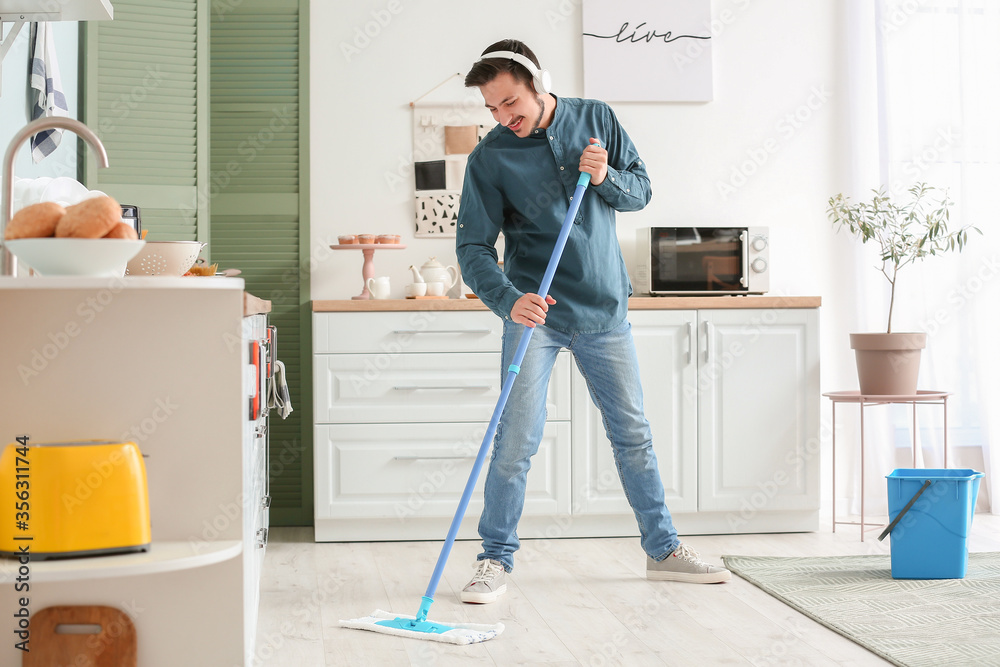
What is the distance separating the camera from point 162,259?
1.89 m

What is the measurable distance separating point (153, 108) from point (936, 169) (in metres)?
2.87

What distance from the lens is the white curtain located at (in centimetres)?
364

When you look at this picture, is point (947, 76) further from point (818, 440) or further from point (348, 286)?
point (348, 286)

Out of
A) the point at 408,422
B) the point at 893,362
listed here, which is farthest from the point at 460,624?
the point at 893,362

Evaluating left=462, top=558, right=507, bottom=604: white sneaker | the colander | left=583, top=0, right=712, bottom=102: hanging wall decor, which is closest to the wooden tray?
the colander

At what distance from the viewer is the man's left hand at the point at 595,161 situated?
7.63ft

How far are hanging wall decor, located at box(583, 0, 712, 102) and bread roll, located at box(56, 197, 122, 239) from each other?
8.19 ft

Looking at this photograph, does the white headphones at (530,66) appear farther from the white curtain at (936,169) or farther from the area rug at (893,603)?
the white curtain at (936,169)

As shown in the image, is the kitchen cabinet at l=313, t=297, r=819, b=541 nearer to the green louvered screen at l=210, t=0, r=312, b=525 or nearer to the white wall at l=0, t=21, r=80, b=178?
the green louvered screen at l=210, t=0, r=312, b=525

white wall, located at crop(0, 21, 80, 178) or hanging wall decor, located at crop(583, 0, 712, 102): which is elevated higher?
hanging wall decor, located at crop(583, 0, 712, 102)

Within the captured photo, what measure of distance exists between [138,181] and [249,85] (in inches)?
23.6

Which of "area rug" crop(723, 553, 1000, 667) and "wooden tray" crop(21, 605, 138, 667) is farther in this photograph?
"area rug" crop(723, 553, 1000, 667)

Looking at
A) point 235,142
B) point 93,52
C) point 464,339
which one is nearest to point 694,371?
point 464,339

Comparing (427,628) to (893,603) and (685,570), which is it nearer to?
(685,570)
